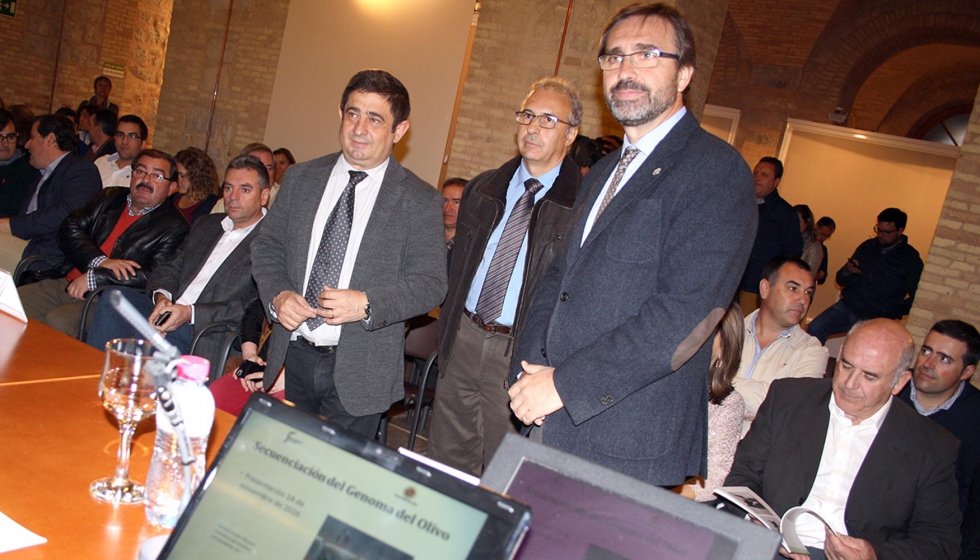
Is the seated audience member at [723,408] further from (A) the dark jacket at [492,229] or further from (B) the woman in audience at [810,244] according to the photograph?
(B) the woman in audience at [810,244]

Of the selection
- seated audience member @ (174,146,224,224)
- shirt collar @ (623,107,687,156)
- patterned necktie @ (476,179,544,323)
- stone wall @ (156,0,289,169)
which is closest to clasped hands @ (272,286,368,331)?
patterned necktie @ (476,179,544,323)

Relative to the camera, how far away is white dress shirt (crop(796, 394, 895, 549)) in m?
2.65

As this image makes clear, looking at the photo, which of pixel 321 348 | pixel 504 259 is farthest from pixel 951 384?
pixel 321 348

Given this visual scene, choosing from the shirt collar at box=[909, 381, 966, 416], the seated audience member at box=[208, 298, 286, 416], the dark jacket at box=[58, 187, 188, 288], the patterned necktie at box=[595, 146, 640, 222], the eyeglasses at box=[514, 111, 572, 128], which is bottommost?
the seated audience member at box=[208, 298, 286, 416]

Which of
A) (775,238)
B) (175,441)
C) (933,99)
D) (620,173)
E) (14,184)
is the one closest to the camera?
(175,441)

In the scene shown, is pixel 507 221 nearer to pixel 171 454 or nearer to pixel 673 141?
pixel 673 141

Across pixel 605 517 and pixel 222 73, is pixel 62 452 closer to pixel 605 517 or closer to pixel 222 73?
pixel 605 517

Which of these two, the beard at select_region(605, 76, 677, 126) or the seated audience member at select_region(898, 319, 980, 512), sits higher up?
the beard at select_region(605, 76, 677, 126)

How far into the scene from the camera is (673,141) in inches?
74.7

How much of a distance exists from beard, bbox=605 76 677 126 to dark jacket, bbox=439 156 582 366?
1.04m

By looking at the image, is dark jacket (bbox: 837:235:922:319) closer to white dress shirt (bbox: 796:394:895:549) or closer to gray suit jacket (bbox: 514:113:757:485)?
white dress shirt (bbox: 796:394:895:549)

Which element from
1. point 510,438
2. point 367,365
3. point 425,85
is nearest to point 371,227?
point 367,365

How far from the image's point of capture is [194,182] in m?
5.61

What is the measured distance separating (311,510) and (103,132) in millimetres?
8393
